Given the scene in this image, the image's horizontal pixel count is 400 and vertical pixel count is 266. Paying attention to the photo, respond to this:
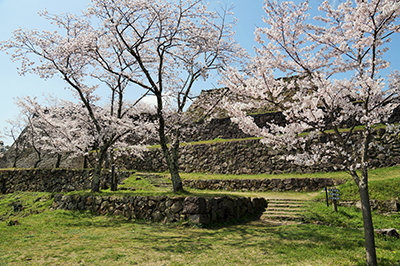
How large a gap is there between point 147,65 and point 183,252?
1004 centimetres

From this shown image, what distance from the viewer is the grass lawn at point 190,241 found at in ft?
16.0

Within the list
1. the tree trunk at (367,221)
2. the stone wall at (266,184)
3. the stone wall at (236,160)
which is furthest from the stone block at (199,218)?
the stone wall at (236,160)

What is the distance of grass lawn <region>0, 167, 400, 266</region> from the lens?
4.89 m

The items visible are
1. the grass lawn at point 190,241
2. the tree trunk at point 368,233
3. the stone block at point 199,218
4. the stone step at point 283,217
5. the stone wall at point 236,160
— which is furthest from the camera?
the stone wall at point 236,160

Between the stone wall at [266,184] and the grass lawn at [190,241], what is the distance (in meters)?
3.26

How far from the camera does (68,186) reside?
67.6 feet

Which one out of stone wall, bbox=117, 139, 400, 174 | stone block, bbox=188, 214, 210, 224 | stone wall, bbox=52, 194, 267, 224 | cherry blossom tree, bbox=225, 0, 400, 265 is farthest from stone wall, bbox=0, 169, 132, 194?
cherry blossom tree, bbox=225, 0, 400, 265

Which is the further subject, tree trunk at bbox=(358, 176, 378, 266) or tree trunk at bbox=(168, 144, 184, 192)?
tree trunk at bbox=(168, 144, 184, 192)

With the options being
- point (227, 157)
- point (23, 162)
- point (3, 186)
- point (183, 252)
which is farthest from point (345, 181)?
point (23, 162)

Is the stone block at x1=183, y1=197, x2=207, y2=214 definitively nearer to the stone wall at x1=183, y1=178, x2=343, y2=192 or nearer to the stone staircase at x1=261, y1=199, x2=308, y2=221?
the stone staircase at x1=261, y1=199, x2=308, y2=221

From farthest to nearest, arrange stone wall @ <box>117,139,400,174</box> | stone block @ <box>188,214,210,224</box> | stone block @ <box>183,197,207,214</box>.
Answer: stone wall @ <box>117,139,400,174</box>
stone block @ <box>183,197,207,214</box>
stone block @ <box>188,214,210,224</box>

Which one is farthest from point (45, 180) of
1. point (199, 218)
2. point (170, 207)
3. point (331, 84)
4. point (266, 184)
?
point (331, 84)

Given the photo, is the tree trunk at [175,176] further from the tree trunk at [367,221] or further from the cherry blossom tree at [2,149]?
the cherry blossom tree at [2,149]

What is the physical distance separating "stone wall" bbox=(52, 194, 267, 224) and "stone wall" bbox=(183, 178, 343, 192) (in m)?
3.60
